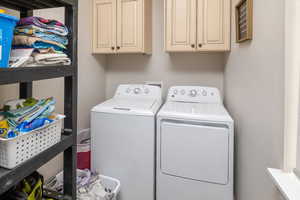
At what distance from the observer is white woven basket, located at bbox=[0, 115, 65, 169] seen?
0.70m

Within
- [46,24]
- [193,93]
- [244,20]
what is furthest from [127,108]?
[244,20]

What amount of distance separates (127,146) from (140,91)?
2.50 feet

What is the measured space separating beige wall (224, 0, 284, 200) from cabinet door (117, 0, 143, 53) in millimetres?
1056

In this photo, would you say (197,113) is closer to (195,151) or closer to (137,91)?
(195,151)

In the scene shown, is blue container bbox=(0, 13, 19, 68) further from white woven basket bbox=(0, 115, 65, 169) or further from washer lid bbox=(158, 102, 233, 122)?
washer lid bbox=(158, 102, 233, 122)

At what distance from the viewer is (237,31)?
1.59 metres

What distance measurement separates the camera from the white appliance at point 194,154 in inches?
61.9

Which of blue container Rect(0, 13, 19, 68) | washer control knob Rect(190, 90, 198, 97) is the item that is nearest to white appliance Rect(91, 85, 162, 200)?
washer control knob Rect(190, 90, 198, 97)

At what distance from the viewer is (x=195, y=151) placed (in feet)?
5.32

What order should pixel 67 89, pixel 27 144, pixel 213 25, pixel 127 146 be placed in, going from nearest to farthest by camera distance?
1. pixel 27 144
2. pixel 67 89
3. pixel 127 146
4. pixel 213 25

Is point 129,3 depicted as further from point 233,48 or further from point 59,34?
point 59,34

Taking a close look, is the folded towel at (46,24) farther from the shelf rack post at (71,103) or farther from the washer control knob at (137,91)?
the washer control knob at (137,91)

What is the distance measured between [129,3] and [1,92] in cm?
155

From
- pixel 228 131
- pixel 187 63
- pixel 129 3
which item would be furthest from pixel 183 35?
pixel 228 131
